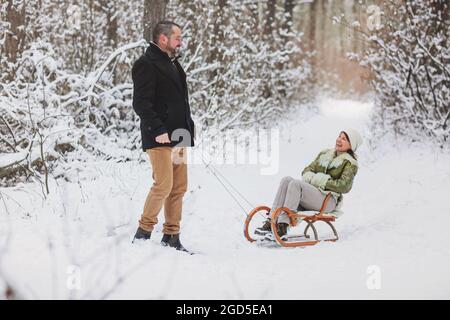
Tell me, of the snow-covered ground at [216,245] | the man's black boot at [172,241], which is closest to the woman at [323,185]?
the snow-covered ground at [216,245]

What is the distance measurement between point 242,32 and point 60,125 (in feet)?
24.2

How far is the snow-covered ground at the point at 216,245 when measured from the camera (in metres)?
3.62

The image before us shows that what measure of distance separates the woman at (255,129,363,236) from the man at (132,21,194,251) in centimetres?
112

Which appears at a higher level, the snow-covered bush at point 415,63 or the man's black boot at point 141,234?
the snow-covered bush at point 415,63

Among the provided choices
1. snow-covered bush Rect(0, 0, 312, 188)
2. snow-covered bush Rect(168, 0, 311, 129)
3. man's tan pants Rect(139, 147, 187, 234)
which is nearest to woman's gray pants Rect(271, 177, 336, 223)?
man's tan pants Rect(139, 147, 187, 234)

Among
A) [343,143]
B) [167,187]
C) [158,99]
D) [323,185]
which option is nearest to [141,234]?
[167,187]

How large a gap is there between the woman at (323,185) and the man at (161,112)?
3.66 feet

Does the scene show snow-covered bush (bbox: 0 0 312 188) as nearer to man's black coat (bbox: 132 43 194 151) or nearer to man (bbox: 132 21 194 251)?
man (bbox: 132 21 194 251)

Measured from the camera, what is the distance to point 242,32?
42.6 ft

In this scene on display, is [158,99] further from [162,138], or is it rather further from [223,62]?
[223,62]

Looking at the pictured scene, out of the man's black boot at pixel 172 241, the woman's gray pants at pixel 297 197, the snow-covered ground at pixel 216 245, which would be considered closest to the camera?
the snow-covered ground at pixel 216 245

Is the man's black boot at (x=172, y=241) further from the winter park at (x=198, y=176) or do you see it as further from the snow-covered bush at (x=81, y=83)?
the snow-covered bush at (x=81, y=83)
